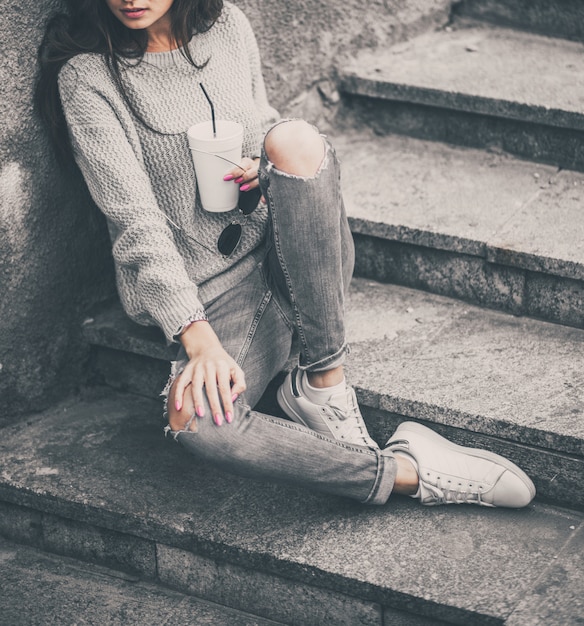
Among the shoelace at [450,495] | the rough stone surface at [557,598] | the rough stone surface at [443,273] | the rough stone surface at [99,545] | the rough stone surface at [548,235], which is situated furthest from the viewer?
the rough stone surface at [443,273]

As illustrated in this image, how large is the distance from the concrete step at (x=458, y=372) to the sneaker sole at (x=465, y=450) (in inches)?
1.0

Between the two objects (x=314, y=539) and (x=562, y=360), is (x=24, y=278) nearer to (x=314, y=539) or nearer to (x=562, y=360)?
(x=314, y=539)

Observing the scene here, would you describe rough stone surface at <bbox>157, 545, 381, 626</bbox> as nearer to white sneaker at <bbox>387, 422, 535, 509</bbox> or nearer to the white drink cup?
white sneaker at <bbox>387, 422, 535, 509</bbox>

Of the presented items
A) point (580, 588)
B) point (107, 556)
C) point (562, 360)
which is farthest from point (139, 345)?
point (580, 588)

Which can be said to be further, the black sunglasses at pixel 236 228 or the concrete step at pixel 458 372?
the black sunglasses at pixel 236 228

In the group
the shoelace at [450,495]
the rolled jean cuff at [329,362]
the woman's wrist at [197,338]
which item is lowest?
the shoelace at [450,495]

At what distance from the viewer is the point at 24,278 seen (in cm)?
272

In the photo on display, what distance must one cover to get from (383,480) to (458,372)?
1.43 ft

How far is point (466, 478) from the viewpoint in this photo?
239cm

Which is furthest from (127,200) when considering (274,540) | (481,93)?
(481,93)

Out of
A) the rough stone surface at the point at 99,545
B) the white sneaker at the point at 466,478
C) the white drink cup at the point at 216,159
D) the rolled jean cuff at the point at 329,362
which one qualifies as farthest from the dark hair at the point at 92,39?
the white sneaker at the point at 466,478

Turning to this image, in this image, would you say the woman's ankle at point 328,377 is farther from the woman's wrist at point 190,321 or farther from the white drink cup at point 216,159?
the white drink cup at point 216,159

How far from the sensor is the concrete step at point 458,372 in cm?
243

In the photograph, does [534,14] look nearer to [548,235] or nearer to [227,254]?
[548,235]
